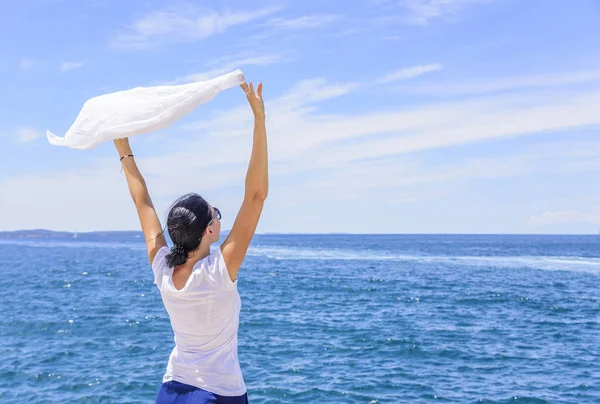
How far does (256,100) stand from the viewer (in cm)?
299

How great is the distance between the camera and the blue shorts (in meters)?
2.82

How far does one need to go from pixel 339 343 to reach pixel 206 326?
2235cm

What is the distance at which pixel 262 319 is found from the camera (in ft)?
99.5

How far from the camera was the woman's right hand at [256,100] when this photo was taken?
2965mm

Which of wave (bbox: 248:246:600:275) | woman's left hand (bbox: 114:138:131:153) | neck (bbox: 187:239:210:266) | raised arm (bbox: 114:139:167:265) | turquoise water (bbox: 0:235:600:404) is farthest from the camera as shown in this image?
wave (bbox: 248:246:600:275)

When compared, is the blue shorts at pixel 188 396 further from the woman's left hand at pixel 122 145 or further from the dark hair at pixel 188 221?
the woman's left hand at pixel 122 145

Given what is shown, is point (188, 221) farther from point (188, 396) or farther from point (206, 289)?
point (188, 396)

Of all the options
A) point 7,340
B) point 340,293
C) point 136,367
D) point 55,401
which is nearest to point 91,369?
point 136,367

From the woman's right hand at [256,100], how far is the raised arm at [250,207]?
84mm

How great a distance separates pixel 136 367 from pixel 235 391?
18785 mm

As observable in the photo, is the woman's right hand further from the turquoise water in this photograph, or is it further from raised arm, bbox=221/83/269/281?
the turquoise water

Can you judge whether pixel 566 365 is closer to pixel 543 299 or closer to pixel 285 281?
pixel 543 299

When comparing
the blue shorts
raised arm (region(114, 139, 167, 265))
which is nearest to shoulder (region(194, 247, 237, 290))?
raised arm (region(114, 139, 167, 265))

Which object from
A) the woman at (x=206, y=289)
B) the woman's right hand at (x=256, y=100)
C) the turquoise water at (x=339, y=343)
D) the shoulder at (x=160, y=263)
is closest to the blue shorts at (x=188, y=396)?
the woman at (x=206, y=289)
